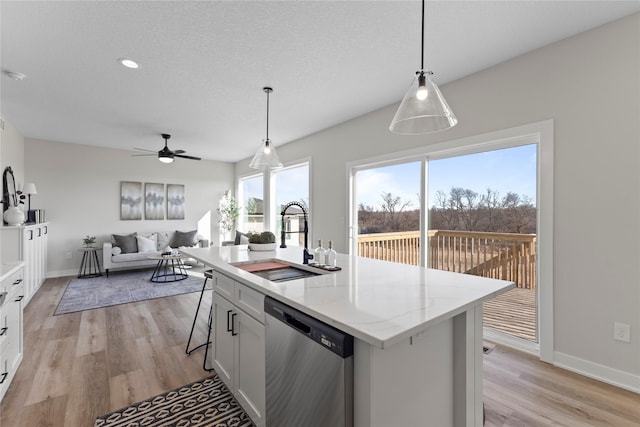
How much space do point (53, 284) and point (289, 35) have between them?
581 centimetres

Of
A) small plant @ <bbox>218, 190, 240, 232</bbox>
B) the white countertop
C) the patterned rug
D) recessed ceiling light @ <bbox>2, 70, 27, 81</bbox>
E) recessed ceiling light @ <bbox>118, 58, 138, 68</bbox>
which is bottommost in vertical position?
the patterned rug

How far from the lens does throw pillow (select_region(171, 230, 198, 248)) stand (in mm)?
6520

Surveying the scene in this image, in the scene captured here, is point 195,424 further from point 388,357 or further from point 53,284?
point 53,284

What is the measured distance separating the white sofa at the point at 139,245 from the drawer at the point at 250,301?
4.33m

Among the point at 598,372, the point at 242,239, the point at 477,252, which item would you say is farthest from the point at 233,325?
the point at 242,239

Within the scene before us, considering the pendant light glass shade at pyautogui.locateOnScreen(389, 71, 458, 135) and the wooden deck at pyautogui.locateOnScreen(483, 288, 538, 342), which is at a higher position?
the pendant light glass shade at pyautogui.locateOnScreen(389, 71, 458, 135)

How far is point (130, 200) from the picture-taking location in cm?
633

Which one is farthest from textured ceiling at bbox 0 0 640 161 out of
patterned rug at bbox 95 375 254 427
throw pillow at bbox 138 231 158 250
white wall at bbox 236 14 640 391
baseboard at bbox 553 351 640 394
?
throw pillow at bbox 138 231 158 250

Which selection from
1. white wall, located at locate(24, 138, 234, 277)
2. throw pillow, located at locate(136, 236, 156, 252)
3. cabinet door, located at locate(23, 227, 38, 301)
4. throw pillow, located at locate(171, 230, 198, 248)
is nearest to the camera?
cabinet door, located at locate(23, 227, 38, 301)

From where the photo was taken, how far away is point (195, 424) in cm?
179

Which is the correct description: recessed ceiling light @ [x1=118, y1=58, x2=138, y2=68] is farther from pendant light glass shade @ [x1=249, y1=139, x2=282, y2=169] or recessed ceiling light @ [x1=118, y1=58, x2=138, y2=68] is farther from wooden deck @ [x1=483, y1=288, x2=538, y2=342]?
wooden deck @ [x1=483, y1=288, x2=538, y2=342]

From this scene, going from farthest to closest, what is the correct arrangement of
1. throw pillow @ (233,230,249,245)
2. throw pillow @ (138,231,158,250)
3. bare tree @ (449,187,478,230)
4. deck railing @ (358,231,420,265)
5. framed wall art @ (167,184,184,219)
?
framed wall art @ (167,184,184,219) < throw pillow @ (138,231,158,250) < throw pillow @ (233,230,249,245) < deck railing @ (358,231,420,265) < bare tree @ (449,187,478,230)

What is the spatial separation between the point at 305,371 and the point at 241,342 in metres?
0.70

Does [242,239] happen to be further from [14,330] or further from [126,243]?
[14,330]
